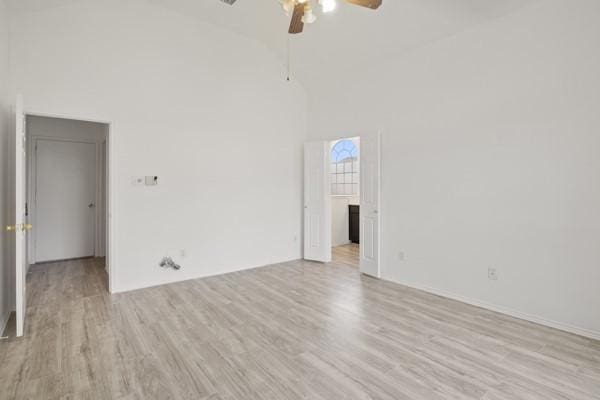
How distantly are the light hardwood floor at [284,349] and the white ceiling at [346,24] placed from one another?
10.5 ft

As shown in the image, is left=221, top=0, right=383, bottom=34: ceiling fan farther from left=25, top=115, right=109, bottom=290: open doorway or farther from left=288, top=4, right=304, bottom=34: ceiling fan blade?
left=25, top=115, right=109, bottom=290: open doorway

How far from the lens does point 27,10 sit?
3387 millimetres

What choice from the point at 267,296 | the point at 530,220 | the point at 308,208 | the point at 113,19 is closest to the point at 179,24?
the point at 113,19

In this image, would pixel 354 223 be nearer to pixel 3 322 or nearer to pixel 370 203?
pixel 370 203

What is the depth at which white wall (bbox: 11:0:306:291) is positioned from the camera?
142 inches

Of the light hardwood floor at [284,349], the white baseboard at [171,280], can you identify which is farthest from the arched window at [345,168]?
the light hardwood floor at [284,349]

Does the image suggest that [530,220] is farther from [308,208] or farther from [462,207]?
[308,208]

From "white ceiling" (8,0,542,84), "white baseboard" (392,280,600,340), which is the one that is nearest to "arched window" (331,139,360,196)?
"white ceiling" (8,0,542,84)

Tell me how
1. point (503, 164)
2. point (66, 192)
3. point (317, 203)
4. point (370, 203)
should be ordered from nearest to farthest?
point (503, 164)
point (370, 203)
point (317, 203)
point (66, 192)

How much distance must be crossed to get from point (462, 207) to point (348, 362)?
7.65 feet

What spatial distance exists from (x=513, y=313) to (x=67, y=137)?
715cm

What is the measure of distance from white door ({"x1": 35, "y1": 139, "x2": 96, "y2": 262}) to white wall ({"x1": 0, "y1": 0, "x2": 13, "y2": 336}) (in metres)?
2.56

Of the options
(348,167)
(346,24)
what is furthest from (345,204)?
(346,24)

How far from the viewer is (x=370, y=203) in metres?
4.70
